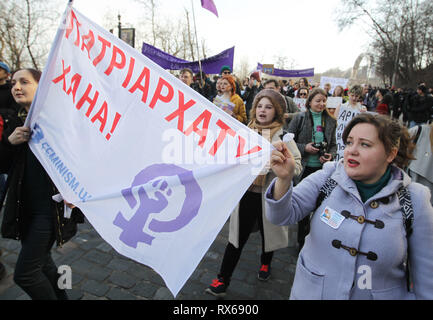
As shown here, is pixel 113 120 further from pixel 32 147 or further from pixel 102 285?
pixel 102 285

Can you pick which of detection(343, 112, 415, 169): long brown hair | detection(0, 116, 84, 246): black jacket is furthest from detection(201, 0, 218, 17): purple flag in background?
detection(343, 112, 415, 169): long brown hair

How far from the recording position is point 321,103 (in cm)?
350

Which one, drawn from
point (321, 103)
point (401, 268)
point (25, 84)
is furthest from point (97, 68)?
point (321, 103)

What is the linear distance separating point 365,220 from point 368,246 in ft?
0.43

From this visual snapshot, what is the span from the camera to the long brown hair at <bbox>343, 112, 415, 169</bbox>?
4.82 ft

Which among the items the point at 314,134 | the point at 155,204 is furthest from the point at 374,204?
the point at 314,134

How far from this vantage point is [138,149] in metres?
1.64

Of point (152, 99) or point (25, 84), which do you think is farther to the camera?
point (25, 84)

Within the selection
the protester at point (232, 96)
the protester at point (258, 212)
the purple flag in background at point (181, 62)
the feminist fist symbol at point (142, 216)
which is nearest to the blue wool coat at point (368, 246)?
the feminist fist symbol at point (142, 216)

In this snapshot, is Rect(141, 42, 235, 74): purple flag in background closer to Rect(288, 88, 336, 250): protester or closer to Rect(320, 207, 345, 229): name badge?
Rect(288, 88, 336, 250): protester

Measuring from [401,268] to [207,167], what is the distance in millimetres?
1197

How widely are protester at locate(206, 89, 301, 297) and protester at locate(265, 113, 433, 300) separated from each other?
3.04 ft

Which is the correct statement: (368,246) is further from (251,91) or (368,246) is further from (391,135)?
(251,91)

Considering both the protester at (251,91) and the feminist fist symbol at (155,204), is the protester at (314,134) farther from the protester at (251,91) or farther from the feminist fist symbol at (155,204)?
the protester at (251,91)
